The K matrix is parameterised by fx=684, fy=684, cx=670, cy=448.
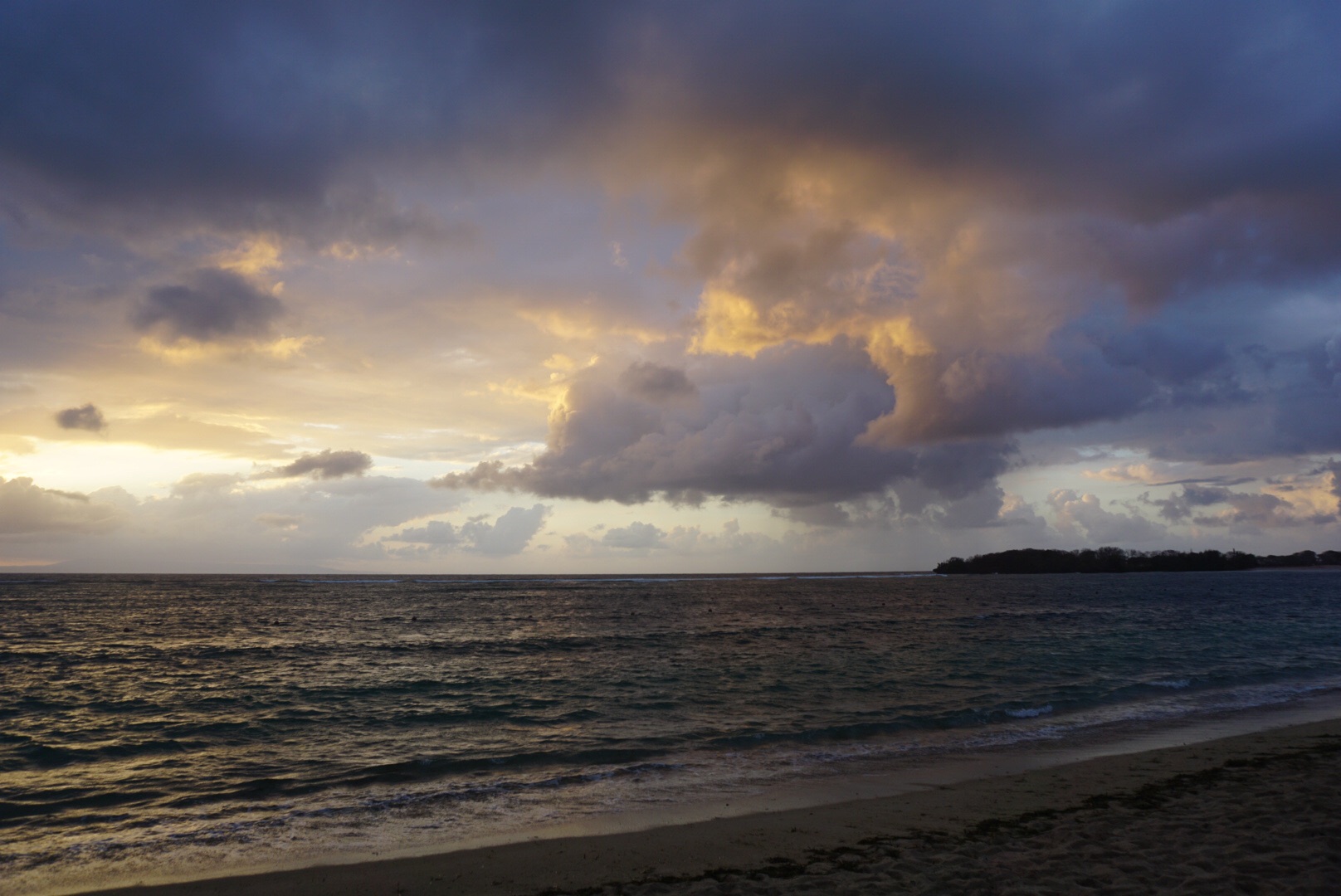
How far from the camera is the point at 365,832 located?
14.2m

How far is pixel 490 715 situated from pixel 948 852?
727 inches

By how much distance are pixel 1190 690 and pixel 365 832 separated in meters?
33.4

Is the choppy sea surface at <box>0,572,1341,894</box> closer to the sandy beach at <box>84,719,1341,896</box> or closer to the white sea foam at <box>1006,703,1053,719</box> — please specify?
the white sea foam at <box>1006,703,1053,719</box>

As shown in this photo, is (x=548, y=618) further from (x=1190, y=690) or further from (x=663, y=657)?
(x=1190, y=690)

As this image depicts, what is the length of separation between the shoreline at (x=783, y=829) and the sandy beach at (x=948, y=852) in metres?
0.04

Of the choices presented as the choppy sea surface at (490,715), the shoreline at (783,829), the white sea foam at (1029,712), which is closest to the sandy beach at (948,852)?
the shoreline at (783,829)

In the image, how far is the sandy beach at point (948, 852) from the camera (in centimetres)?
1058

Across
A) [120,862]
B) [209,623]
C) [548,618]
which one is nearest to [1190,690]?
[120,862]

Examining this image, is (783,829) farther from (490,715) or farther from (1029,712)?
(1029,712)

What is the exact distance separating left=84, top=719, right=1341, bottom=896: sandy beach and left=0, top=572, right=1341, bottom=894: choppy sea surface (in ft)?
6.02

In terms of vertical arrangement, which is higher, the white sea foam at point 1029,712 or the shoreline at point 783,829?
the shoreline at point 783,829

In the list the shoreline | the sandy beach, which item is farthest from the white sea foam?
the sandy beach

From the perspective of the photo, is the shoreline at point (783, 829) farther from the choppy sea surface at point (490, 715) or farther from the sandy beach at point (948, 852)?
the choppy sea surface at point (490, 715)

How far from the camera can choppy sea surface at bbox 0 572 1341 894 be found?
15.0 m
